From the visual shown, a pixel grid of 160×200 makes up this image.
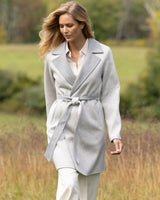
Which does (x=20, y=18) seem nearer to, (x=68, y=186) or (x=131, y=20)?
(x=131, y=20)

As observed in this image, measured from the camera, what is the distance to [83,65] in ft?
11.9

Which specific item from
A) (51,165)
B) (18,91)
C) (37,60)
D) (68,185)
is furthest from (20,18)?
(68,185)

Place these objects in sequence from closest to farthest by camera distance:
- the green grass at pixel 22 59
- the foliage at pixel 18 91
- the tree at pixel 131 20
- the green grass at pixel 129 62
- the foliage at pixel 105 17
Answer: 1. the foliage at pixel 18 91
2. the green grass at pixel 22 59
3. the green grass at pixel 129 62
4. the foliage at pixel 105 17
5. the tree at pixel 131 20

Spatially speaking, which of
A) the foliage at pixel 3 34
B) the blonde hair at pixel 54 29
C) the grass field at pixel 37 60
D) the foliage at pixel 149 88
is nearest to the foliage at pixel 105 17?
the grass field at pixel 37 60

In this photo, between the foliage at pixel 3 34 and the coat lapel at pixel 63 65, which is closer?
the coat lapel at pixel 63 65

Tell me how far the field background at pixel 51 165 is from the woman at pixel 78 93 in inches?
42.2

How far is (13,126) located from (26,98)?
54.8 feet

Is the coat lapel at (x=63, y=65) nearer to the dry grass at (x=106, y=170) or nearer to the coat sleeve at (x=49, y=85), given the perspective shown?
the coat sleeve at (x=49, y=85)

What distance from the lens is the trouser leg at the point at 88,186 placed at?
375 cm

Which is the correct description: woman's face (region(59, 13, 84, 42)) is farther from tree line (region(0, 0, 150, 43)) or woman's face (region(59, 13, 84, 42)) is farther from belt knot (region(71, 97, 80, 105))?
tree line (region(0, 0, 150, 43))

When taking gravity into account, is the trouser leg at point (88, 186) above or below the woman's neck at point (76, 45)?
below

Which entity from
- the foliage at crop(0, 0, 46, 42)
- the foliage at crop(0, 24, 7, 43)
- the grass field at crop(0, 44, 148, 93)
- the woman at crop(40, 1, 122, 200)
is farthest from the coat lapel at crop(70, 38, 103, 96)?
the foliage at crop(0, 0, 46, 42)

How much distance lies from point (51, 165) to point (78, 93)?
1887 millimetres

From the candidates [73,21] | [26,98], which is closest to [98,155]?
[73,21]
